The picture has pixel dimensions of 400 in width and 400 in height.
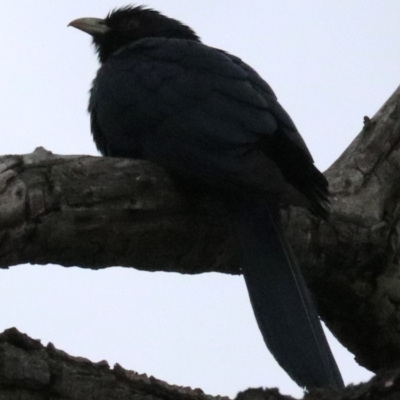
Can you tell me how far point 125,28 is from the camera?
6.27m

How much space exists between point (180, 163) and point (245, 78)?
76cm

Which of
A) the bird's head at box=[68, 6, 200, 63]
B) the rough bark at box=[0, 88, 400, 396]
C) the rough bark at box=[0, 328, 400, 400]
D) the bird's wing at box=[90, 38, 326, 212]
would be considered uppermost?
the bird's head at box=[68, 6, 200, 63]

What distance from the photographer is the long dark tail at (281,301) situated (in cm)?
364

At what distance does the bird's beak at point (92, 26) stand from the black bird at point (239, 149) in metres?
1.10

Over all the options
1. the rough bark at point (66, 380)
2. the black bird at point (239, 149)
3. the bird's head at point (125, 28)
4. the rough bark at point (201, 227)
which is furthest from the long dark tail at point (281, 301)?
the bird's head at point (125, 28)

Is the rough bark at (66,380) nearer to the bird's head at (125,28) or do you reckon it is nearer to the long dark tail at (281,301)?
the long dark tail at (281,301)

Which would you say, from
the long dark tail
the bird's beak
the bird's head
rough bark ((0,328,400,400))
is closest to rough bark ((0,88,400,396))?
the long dark tail

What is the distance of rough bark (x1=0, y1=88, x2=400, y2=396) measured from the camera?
366 cm

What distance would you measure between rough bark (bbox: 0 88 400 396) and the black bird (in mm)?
202

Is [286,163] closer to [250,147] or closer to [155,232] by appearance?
[250,147]

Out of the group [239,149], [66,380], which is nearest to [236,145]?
[239,149]

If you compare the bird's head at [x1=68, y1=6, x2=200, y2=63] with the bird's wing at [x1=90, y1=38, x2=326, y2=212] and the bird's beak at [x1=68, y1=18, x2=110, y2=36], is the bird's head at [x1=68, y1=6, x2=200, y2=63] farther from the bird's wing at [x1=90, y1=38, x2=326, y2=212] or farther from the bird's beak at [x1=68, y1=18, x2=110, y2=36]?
the bird's wing at [x1=90, y1=38, x2=326, y2=212]

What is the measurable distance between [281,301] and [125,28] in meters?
2.96

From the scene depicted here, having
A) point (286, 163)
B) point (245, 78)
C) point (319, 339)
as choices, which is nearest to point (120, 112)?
point (245, 78)
